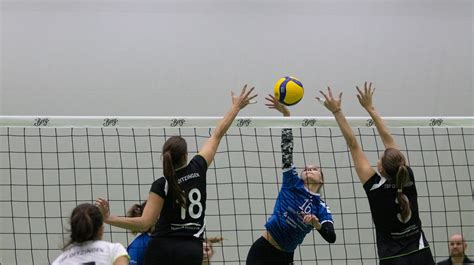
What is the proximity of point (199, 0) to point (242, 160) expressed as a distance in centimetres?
231

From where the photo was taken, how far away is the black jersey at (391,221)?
18.8 feet

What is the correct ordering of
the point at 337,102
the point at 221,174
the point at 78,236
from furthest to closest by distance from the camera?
the point at 221,174
the point at 337,102
the point at 78,236

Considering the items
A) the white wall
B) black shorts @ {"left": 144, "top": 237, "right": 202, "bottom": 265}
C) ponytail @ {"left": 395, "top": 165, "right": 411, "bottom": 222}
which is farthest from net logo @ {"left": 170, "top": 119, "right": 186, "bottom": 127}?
the white wall

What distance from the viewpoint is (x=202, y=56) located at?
1020cm

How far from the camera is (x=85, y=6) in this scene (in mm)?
10211

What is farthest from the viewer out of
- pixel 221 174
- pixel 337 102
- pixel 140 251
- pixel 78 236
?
pixel 221 174

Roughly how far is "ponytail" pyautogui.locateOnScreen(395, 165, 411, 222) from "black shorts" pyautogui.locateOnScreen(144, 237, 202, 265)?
1608 millimetres

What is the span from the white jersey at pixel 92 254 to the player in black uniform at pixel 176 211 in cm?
81

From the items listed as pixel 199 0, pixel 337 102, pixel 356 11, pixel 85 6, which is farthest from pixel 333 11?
pixel 337 102

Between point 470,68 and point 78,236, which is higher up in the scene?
point 470,68

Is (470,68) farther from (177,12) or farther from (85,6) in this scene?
(85,6)

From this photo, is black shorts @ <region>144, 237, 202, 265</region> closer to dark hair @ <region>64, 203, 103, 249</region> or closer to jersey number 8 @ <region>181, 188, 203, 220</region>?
jersey number 8 @ <region>181, 188, 203, 220</region>

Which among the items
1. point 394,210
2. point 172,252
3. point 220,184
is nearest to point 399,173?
point 394,210

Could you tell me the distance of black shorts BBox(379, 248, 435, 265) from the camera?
5.70m
